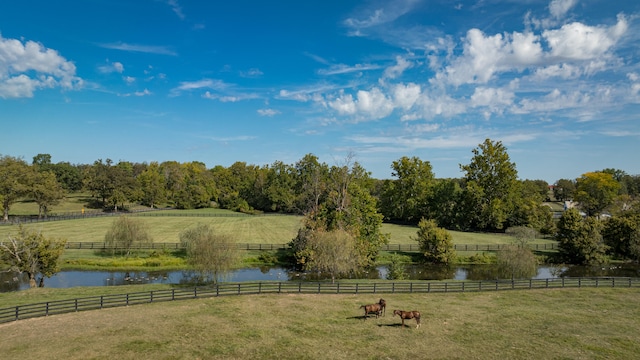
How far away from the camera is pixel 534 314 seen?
1075 inches

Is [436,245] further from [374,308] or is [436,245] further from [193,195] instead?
[193,195]

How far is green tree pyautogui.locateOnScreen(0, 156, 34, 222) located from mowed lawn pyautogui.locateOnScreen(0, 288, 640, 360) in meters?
78.1

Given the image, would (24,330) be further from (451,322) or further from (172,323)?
(451,322)

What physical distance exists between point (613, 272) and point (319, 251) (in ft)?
138

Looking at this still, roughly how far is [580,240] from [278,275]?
44.8 meters

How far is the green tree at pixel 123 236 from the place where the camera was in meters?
54.8

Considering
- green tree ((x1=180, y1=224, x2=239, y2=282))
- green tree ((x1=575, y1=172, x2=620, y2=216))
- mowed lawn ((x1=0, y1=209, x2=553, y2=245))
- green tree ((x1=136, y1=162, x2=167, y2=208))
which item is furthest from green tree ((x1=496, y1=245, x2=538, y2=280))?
green tree ((x1=136, y1=162, x2=167, y2=208))

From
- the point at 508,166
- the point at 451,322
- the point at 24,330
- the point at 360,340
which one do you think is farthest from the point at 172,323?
the point at 508,166

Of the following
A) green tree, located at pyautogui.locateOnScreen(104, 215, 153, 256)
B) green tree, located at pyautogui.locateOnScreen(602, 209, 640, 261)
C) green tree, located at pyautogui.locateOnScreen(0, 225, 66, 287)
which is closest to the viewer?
green tree, located at pyautogui.locateOnScreen(0, 225, 66, 287)

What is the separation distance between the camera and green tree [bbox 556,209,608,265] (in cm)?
5616

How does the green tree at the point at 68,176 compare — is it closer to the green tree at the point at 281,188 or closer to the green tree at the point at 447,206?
the green tree at the point at 281,188

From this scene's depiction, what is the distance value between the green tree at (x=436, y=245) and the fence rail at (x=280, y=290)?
17561 mm

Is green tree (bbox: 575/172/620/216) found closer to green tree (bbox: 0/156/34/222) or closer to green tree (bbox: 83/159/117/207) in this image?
green tree (bbox: 83/159/117/207)

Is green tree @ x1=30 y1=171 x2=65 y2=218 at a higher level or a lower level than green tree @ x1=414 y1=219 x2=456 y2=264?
higher
